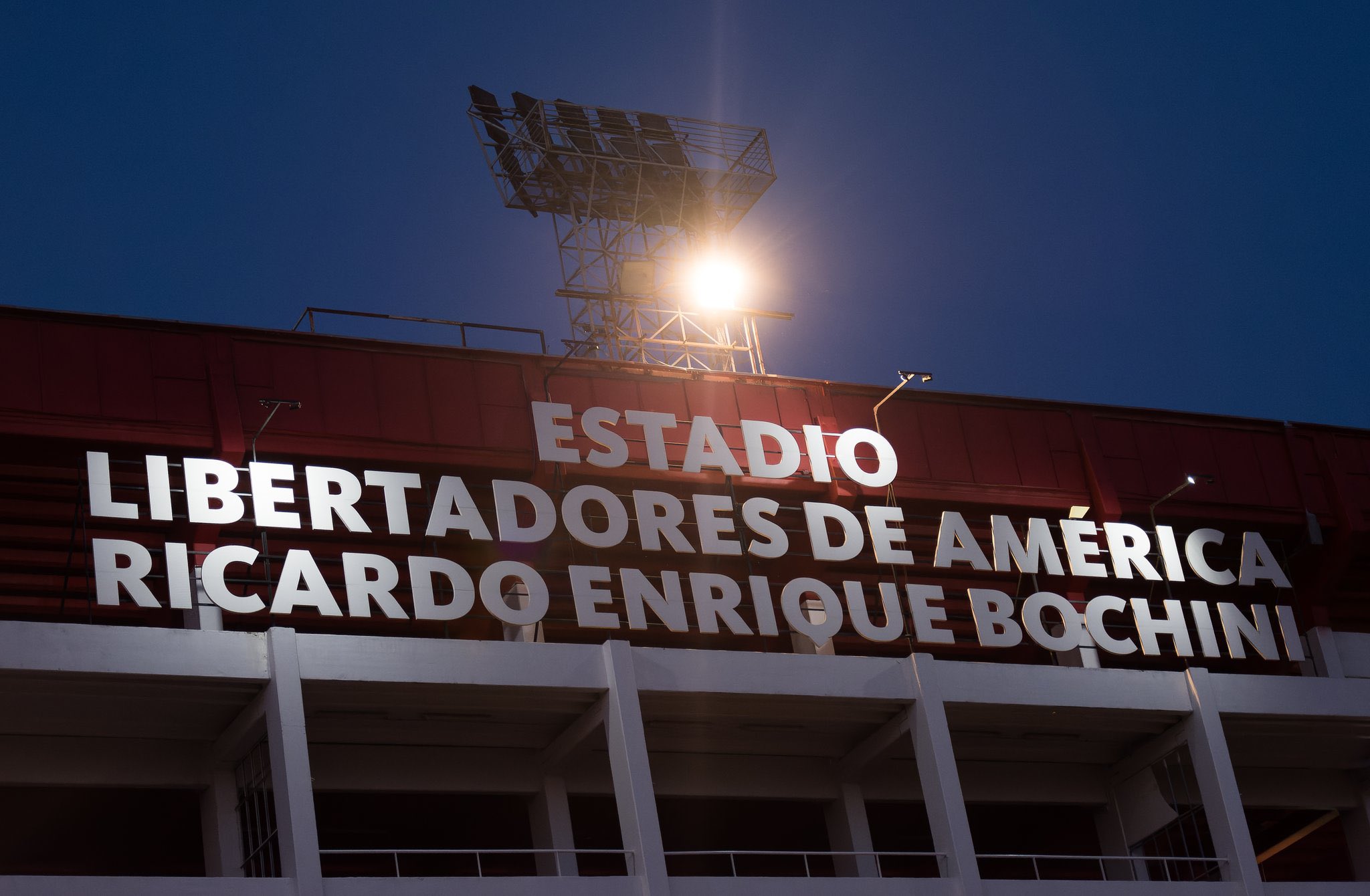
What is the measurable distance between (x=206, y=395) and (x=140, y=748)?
623 cm

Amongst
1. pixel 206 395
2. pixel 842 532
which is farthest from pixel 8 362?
pixel 842 532

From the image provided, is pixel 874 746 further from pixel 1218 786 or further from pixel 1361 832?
pixel 1361 832

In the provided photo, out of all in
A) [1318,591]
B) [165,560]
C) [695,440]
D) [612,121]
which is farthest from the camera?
[612,121]

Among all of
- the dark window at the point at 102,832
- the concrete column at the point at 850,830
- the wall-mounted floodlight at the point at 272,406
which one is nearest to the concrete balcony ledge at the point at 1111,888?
the concrete column at the point at 850,830

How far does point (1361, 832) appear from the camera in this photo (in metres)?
39.8

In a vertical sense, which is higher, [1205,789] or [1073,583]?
[1073,583]

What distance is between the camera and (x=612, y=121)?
50875mm

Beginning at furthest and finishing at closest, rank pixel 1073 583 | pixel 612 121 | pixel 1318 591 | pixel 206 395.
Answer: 1. pixel 612 121
2. pixel 1318 591
3. pixel 1073 583
4. pixel 206 395

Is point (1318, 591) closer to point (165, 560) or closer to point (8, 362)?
point (165, 560)

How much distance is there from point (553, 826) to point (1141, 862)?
41.3 feet

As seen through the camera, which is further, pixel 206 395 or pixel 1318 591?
pixel 1318 591

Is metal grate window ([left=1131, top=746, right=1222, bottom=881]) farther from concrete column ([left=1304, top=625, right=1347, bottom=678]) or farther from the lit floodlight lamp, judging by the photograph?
the lit floodlight lamp

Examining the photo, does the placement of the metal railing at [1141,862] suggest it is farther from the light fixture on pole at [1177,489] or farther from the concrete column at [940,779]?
the light fixture on pole at [1177,489]

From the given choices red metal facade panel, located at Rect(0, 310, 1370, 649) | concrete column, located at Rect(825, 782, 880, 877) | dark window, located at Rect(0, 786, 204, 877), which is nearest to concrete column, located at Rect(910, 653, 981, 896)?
concrete column, located at Rect(825, 782, 880, 877)
